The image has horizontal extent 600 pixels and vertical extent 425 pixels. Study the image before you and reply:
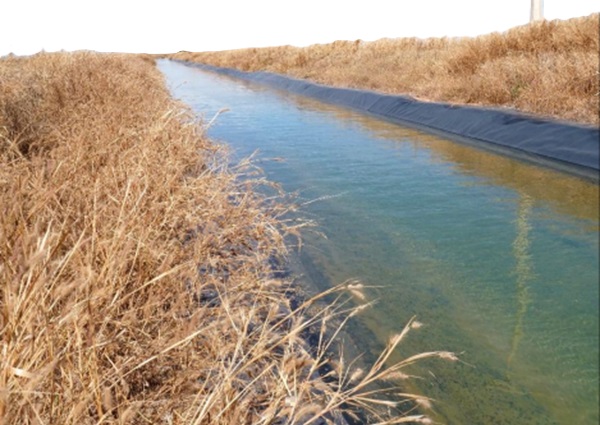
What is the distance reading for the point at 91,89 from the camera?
22.8ft

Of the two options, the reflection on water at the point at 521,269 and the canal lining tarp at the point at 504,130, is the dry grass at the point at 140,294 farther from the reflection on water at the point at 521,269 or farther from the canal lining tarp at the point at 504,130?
the canal lining tarp at the point at 504,130

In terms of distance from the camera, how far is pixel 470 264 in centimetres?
357

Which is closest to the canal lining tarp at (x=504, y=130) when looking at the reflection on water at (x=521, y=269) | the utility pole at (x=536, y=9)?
the reflection on water at (x=521, y=269)

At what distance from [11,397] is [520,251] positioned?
2901 mm

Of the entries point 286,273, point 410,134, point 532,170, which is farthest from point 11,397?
point 410,134

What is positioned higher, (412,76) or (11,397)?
(412,76)

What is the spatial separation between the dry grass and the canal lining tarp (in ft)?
9.85

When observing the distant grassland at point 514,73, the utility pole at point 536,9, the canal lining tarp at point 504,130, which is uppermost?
the utility pole at point 536,9

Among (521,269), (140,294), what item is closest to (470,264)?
(521,269)

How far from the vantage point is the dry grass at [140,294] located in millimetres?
1534

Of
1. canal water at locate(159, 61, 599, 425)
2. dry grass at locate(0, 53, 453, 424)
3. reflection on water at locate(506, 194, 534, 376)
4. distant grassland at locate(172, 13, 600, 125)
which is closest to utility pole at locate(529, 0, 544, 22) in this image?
distant grassland at locate(172, 13, 600, 125)

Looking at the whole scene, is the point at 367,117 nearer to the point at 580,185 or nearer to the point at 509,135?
the point at 509,135

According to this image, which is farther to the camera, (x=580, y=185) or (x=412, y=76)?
(x=412, y=76)

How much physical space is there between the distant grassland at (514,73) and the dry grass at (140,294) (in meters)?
4.57
